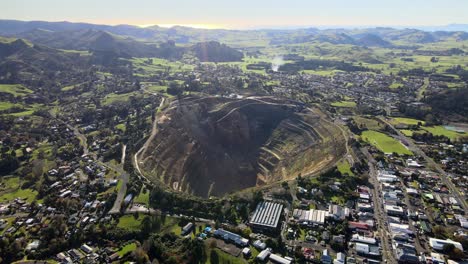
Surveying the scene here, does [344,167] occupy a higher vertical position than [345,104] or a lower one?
lower

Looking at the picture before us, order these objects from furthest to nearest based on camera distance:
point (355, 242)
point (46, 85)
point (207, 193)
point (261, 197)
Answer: point (46, 85), point (207, 193), point (261, 197), point (355, 242)

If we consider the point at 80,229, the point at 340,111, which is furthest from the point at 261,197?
the point at 340,111

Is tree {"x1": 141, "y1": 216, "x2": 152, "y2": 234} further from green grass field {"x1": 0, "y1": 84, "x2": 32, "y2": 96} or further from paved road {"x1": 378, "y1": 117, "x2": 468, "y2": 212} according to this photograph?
green grass field {"x1": 0, "y1": 84, "x2": 32, "y2": 96}

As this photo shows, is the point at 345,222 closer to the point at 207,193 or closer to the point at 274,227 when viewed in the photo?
the point at 274,227

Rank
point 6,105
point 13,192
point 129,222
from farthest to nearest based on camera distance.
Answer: point 6,105, point 13,192, point 129,222

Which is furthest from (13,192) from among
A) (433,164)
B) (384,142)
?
(433,164)

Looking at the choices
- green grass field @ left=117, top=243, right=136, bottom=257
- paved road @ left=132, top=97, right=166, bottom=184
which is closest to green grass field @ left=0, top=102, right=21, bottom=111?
paved road @ left=132, top=97, right=166, bottom=184

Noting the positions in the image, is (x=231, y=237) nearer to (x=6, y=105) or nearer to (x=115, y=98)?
(x=115, y=98)
